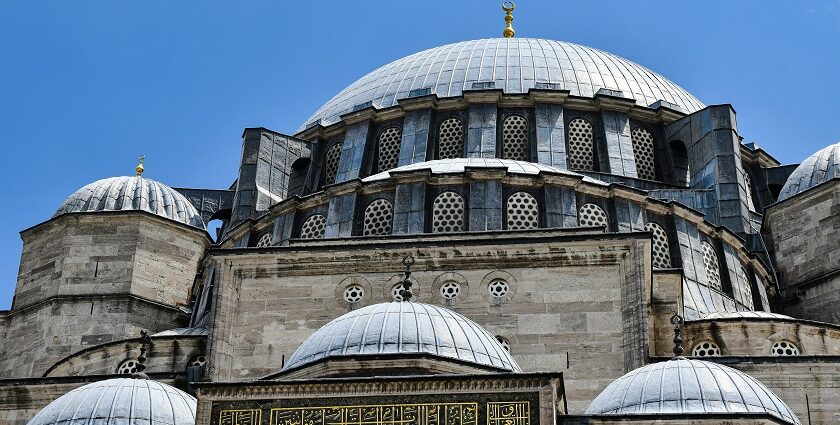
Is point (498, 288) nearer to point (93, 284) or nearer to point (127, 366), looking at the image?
point (127, 366)

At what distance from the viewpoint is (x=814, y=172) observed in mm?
36344

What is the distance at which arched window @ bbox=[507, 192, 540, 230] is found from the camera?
31.6 m

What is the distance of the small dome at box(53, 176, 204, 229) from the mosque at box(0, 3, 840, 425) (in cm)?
→ 7

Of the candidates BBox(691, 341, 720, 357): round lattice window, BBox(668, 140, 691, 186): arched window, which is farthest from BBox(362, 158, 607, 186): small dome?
BBox(668, 140, 691, 186): arched window

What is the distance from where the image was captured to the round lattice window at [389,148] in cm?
3756

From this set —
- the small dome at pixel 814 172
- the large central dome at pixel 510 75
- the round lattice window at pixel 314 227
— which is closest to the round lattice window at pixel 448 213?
the round lattice window at pixel 314 227

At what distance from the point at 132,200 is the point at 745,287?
44.7 feet

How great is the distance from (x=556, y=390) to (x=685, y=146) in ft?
58.0

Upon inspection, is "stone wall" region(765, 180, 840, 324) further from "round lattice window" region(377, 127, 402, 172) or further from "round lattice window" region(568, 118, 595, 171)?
"round lattice window" region(377, 127, 402, 172)

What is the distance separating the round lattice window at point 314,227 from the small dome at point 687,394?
35.5 ft

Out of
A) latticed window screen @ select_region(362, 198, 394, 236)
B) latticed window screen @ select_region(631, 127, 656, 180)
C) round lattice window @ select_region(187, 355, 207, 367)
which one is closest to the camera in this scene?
round lattice window @ select_region(187, 355, 207, 367)

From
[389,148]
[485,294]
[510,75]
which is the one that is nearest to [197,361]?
[485,294]

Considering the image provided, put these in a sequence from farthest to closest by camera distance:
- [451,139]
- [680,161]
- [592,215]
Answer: [680,161]
[451,139]
[592,215]

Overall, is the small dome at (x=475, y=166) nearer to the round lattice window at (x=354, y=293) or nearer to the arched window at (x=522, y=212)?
the arched window at (x=522, y=212)
